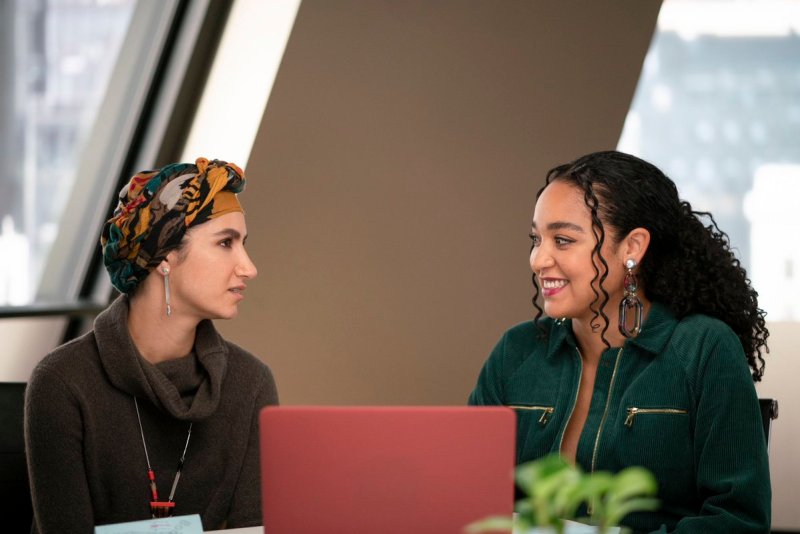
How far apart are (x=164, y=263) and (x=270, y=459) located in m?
1.05

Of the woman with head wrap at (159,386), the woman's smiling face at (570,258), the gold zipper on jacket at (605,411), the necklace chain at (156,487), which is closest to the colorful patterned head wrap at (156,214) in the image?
the woman with head wrap at (159,386)

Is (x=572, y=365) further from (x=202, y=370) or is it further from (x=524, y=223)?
(x=524, y=223)

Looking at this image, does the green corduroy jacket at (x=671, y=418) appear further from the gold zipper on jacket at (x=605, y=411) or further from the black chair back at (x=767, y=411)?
the black chair back at (x=767, y=411)

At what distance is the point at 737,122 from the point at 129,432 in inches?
131

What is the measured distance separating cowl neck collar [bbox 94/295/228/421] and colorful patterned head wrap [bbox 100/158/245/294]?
107mm

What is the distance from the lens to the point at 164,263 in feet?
7.76

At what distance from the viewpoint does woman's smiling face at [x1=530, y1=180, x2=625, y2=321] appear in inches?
91.2

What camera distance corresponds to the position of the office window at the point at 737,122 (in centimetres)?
450

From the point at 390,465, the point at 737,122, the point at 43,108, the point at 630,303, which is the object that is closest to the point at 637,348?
the point at 630,303

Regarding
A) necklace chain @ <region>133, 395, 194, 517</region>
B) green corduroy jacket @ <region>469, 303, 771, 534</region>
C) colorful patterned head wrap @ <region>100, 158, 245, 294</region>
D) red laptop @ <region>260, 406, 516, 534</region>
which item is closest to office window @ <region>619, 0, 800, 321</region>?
green corduroy jacket @ <region>469, 303, 771, 534</region>

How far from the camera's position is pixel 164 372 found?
7.58 feet

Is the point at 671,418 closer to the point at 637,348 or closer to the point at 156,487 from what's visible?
the point at 637,348

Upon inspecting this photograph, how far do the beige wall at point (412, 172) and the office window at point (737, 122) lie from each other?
959 millimetres

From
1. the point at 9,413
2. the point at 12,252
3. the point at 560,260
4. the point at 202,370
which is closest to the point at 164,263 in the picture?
the point at 202,370
